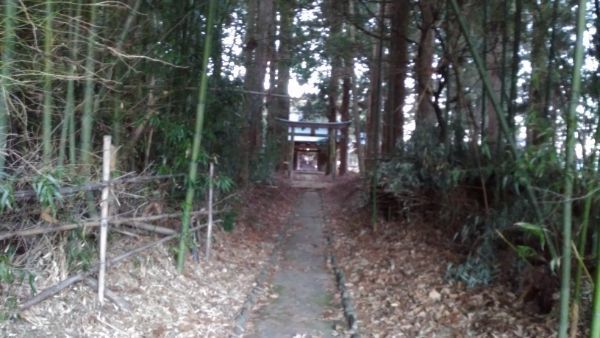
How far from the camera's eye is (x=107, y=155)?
170 inches

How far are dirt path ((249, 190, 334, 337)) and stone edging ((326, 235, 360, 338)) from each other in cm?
11

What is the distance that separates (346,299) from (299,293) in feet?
2.19

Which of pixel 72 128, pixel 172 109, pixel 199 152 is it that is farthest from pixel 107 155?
pixel 172 109

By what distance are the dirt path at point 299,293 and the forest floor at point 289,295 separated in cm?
2

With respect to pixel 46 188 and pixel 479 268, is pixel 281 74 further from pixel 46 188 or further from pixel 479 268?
pixel 46 188

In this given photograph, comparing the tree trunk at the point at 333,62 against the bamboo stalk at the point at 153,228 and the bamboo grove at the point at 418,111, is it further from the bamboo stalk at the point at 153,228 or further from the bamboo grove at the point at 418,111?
the bamboo stalk at the point at 153,228

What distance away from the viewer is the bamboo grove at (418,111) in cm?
364

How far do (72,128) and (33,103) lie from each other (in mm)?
410

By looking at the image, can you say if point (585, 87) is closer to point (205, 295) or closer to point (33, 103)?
point (205, 295)

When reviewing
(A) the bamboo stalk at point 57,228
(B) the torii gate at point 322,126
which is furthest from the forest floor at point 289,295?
(B) the torii gate at point 322,126

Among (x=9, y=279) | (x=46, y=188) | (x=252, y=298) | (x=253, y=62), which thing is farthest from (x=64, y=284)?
(x=253, y=62)

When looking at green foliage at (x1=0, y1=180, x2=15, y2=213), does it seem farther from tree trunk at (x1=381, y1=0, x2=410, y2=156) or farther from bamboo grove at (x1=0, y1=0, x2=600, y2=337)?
tree trunk at (x1=381, y1=0, x2=410, y2=156)

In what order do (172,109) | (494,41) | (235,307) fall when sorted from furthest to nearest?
(494,41)
(172,109)
(235,307)

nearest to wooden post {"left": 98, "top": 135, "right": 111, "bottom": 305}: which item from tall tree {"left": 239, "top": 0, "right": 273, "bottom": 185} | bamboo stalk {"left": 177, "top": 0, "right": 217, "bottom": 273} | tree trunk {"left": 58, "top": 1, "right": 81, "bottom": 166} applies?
tree trunk {"left": 58, "top": 1, "right": 81, "bottom": 166}
